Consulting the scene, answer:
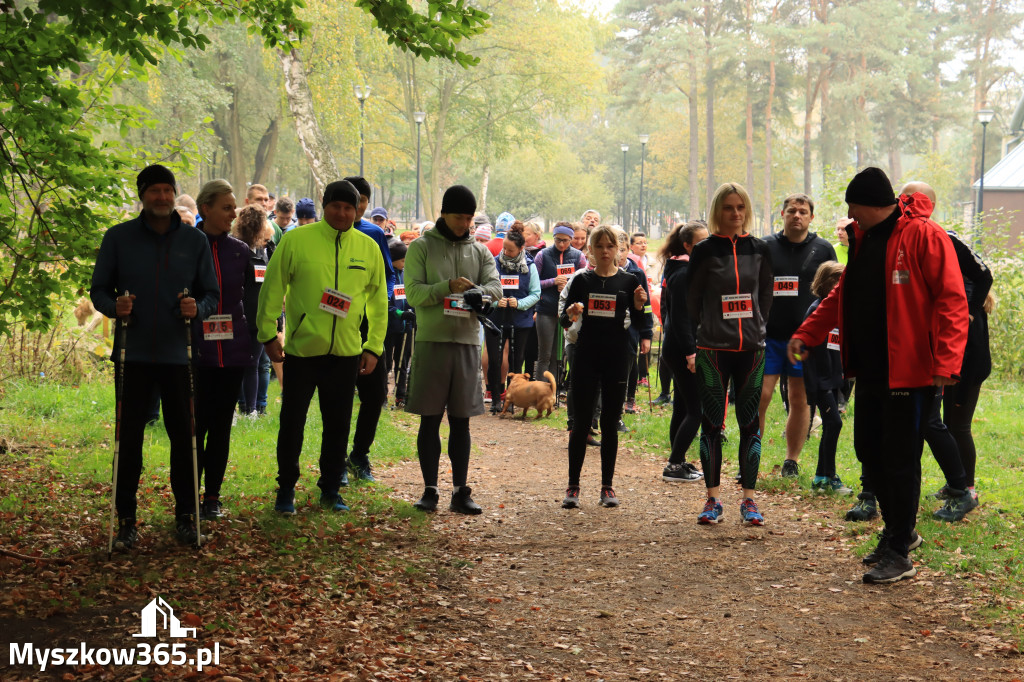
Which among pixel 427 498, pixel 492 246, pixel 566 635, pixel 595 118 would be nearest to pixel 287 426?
pixel 427 498

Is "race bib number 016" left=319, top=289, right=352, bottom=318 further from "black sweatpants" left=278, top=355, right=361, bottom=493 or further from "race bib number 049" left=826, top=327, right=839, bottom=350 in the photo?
"race bib number 049" left=826, top=327, right=839, bottom=350

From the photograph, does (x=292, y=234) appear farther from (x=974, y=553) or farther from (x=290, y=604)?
(x=974, y=553)

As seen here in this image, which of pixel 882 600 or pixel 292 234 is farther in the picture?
pixel 292 234

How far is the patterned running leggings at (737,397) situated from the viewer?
6891 mm

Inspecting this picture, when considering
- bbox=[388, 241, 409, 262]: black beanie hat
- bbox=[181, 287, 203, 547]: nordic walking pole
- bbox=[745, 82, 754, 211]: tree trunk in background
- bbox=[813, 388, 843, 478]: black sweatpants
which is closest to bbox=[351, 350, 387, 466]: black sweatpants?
bbox=[181, 287, 203, 547]: nordic walking pole

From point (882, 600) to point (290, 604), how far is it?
3.25m

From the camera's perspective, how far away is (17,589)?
16.2ft

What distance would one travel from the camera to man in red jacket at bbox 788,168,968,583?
548cm

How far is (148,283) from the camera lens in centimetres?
570

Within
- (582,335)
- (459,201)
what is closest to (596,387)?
(582,335)

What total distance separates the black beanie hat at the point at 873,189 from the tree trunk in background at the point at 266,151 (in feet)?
119

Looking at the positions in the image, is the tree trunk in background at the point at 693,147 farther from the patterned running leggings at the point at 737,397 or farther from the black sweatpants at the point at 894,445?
the black sweatpants at the point at 894,445

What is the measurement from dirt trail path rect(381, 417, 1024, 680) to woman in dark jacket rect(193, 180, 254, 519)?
161 centimetres

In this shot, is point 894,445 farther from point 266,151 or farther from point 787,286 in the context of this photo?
point 266,151
